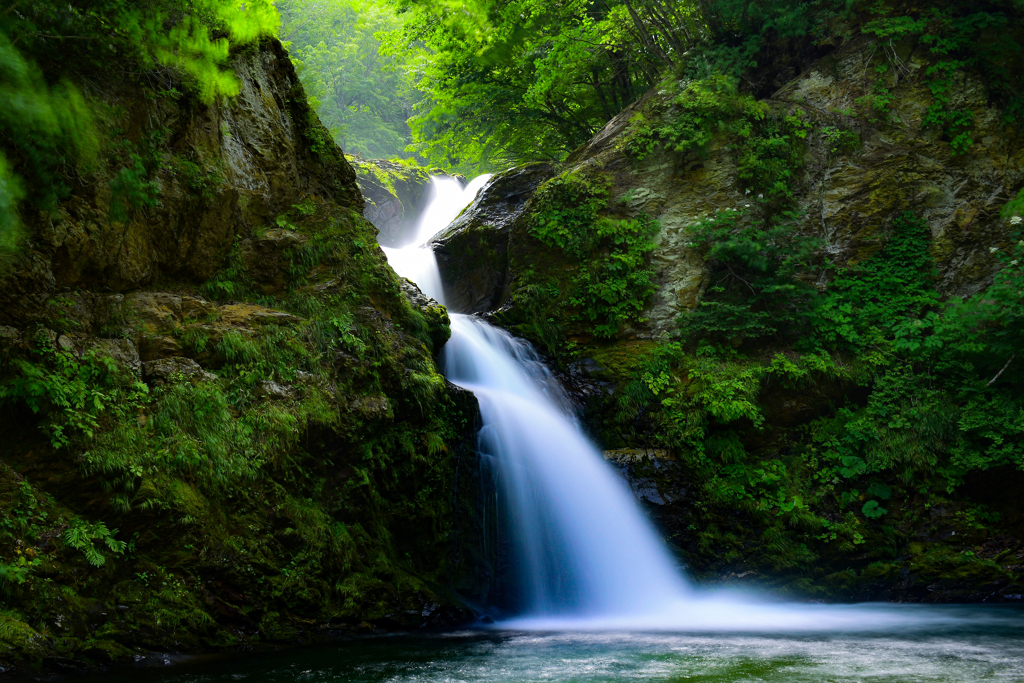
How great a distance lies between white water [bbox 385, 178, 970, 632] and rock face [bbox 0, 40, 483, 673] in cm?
55

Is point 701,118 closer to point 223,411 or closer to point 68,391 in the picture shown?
point 223,411

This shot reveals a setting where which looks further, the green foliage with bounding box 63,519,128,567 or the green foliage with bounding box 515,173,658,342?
the green foliage with bounding box 515,173,658,342

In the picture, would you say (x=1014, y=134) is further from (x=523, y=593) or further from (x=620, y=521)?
(x=523, y=593)

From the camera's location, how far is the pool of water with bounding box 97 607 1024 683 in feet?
12.3

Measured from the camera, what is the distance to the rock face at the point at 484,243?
11297 mm

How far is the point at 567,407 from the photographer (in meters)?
8.74

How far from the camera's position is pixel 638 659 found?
4.35 m

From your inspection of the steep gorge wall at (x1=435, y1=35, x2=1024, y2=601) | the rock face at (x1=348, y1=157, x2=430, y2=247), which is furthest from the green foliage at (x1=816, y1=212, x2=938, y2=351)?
the rock face at (x1=348, y1=157, x2=430, y2=247)

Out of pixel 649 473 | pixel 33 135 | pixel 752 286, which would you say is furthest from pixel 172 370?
pixel 752 286

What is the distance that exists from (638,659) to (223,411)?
152 inches

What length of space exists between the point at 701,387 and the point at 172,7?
748cm

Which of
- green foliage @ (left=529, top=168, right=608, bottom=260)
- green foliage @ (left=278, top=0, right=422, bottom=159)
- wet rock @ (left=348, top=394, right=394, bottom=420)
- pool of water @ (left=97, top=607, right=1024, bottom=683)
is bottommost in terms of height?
pool of water @ (left=97, top=607, right=1024, bottom=683)

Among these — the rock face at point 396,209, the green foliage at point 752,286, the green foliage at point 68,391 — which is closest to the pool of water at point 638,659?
the green foliage at point 68,391

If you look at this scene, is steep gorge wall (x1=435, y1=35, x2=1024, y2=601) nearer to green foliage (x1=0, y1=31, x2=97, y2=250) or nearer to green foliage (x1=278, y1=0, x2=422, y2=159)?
green foliage (x1=0, y1=31, x2=97, y2=250)
